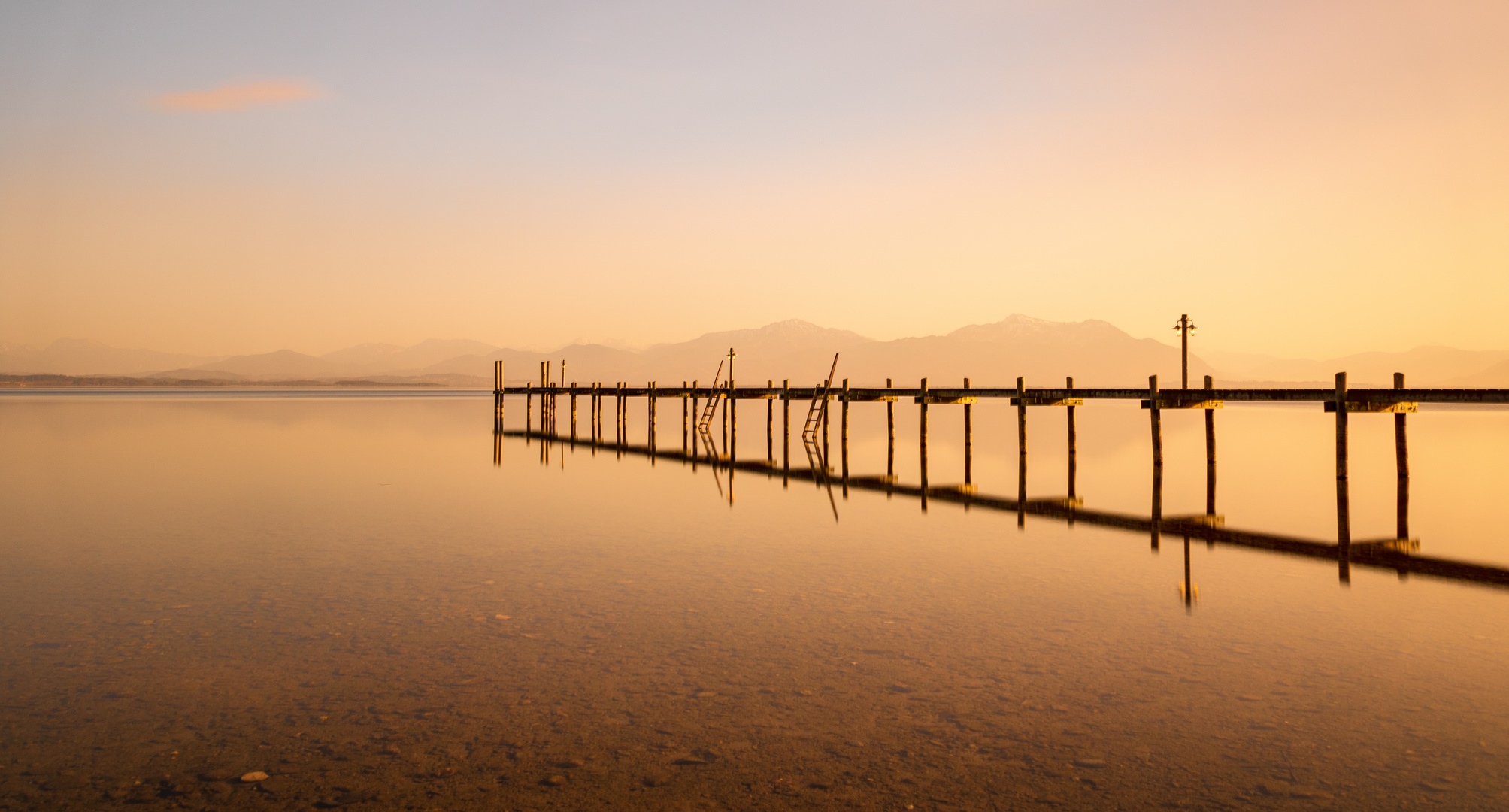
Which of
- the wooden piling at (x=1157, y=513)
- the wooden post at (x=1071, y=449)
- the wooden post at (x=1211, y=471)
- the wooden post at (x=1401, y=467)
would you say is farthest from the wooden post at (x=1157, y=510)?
the wooden post at (x=1401, y=467)

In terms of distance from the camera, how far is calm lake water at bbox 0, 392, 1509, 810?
5.81m

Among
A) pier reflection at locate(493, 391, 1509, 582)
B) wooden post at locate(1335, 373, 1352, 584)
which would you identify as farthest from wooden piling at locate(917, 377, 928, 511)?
wooden post at locate(1335, 373, 1352, 584)

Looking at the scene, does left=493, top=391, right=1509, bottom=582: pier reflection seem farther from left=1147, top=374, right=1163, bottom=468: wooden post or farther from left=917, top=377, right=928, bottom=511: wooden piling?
left=1147, top=374, right=1163, bottom=468: wooden post

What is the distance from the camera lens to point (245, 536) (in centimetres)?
1555

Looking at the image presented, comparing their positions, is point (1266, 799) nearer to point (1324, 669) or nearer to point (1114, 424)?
point (1324, 669)

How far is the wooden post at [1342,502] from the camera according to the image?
13.7m

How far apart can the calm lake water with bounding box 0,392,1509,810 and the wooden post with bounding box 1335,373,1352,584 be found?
37cm

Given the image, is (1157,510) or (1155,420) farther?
(1155,420)

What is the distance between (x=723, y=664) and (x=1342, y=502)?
15.1 metres

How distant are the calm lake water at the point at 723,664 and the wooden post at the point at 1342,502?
1.21ft

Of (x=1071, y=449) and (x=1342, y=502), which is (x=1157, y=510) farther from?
(x=1071, y=449)

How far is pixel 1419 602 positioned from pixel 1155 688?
5.98 meters

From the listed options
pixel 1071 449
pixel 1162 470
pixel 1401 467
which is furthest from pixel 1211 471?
pixel 1071 449

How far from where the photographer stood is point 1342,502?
1758 cm
